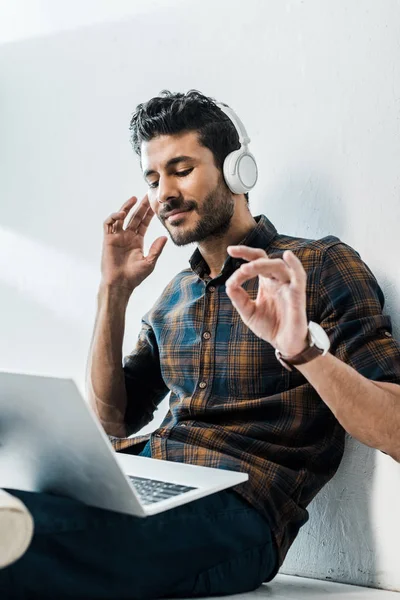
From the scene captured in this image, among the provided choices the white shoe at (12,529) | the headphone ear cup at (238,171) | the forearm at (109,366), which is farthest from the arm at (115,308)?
the white shoe at (12,529)

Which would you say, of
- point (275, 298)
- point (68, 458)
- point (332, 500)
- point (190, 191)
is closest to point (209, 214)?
point (190, 191)

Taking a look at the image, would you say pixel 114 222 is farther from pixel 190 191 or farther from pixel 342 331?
pixel 342 331

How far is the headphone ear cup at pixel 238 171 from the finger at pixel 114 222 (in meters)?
0.34

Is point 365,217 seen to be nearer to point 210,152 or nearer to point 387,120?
point 387,120

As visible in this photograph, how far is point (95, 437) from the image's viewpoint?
1.14 meters

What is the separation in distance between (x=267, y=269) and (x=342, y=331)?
364 mm

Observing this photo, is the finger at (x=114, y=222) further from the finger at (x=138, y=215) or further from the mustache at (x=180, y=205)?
the mustache at (x=180, y=205)

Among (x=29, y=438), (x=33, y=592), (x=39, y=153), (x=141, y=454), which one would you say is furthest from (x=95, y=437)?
(x=39, y=153)

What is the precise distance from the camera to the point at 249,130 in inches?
81.4

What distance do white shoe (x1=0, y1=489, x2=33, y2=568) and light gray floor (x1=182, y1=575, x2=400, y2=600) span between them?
0.53 metres

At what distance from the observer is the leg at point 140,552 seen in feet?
4.13

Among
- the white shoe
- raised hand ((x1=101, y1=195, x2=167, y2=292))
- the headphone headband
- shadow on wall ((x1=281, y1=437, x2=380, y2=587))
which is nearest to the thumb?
raised hand ((x1=101, y1=195, x2=167, y2=292))

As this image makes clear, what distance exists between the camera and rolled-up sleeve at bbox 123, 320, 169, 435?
203cm

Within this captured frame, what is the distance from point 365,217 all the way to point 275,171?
1.01 ft
